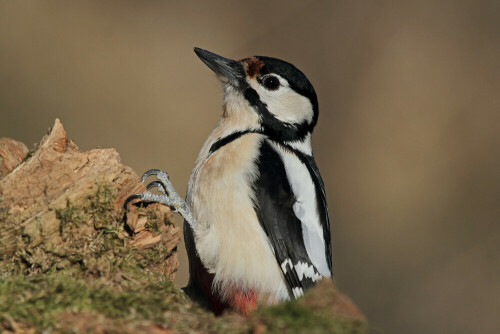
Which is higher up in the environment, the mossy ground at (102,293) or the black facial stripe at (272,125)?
the black facial stripe at (272,125)

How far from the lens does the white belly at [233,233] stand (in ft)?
10.4

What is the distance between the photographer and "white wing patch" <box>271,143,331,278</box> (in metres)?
3.39

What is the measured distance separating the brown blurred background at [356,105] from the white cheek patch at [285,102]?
3.04 metres

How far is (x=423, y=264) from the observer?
7.28m

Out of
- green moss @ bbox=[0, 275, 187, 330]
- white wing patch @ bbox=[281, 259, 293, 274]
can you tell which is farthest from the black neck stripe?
green moss @ bbox=[0, 275, 187, 330]

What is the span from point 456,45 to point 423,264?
8.86 feet

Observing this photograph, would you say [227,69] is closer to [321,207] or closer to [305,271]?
[321,207]

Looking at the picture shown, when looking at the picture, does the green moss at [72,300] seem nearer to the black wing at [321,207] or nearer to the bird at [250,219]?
the bird at [250,219]

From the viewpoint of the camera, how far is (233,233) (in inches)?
126

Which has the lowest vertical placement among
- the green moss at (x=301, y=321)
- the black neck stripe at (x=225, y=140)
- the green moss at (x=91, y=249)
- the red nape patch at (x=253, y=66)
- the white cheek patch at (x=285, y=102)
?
the green moss at (x=301, y=321)

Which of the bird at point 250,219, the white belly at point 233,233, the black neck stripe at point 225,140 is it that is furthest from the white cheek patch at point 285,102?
the white belly at point 233,233

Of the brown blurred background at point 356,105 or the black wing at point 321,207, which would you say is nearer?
the black wing at point 321,207

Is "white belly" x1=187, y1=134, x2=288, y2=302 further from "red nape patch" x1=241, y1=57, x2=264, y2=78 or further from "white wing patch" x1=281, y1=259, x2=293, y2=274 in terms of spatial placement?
"red nape patch" x1=241, y1=57, x2=264, y2=78

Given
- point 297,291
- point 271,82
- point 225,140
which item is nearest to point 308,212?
point 297,291
